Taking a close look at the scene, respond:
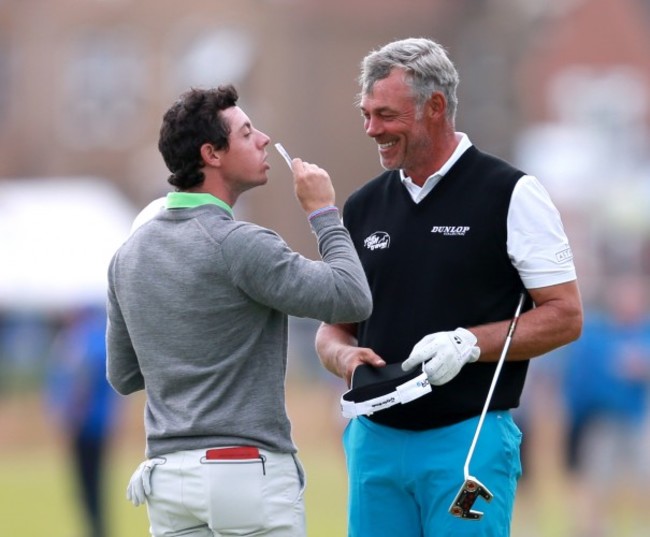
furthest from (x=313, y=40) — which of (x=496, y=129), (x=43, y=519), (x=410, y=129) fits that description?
(x=410, y=129)

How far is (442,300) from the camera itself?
4547 mm

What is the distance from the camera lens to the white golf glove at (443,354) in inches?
169

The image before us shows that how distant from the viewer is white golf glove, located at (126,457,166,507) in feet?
14.3

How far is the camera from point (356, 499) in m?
4.70

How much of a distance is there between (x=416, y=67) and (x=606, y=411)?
312 inches

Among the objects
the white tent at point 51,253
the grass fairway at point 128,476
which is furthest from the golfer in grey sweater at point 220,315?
the white tent at point 51,253

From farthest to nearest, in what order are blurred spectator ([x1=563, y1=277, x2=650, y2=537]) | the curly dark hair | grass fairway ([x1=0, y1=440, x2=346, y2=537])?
grass fairway ([x1=0, y1=440, x2=346, y2=537]) → blurred spectator ([x1=563, y1=277, x2=650, y2=537]) → the curly dark hair

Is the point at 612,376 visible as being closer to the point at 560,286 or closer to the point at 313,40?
the point at 560,286

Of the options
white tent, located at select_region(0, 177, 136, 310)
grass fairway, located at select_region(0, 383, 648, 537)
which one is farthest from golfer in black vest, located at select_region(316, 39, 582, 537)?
white tent, located at select_region(0, 177, 136, 310)

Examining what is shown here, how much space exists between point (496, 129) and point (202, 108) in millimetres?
41581

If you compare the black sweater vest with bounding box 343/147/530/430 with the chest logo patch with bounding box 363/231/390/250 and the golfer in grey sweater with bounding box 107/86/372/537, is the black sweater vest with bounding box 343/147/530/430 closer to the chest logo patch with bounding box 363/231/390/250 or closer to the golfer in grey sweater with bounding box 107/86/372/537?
the chest logo patch with bounding box 363/231/390/250

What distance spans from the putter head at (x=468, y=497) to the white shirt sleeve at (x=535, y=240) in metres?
0.68

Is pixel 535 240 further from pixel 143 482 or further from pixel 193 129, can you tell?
pixel 143 482

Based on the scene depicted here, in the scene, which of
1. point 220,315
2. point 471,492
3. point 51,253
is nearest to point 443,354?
point 471,492
